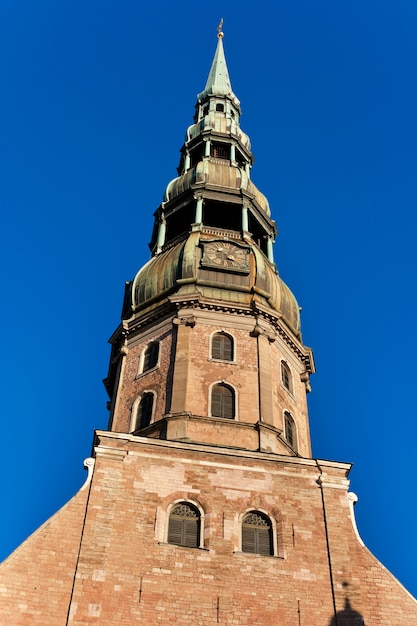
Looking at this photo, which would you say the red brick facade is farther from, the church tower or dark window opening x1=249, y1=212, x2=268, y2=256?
dark window opening x1=249, y1=212, x2=268, y2=256

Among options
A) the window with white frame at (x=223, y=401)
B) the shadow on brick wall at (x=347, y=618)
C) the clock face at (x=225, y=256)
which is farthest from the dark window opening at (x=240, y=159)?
the shadow on brick wall at (x=347, y=618)

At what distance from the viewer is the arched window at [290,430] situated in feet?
82.8

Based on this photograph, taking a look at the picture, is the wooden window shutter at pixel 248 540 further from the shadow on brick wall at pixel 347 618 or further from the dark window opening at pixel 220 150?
the dark window opening at pixel 220 150

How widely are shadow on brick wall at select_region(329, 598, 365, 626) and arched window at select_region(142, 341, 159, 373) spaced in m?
9.95

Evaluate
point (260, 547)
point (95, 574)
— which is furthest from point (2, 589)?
point (260, 547)

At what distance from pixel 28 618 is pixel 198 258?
47.0ft

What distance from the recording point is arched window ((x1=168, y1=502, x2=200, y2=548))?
2052 centimetres

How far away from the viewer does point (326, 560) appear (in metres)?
20.6

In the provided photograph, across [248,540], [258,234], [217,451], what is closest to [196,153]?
[258,234]

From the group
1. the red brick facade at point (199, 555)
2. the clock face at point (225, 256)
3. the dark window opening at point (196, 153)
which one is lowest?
the red brick facade at point (199, 555)

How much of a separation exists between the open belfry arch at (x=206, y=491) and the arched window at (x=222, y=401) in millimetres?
45

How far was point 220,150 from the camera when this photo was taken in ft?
125

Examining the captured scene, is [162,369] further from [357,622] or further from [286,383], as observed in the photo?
[357,622]

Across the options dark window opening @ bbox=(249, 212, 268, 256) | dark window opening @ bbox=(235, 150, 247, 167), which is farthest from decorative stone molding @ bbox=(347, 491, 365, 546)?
dark window opening @ bbox=(235, 150, 247, 167)
